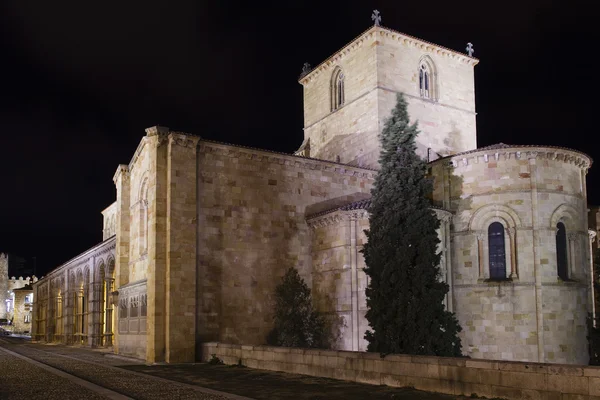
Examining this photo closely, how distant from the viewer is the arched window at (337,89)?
36.1 metres

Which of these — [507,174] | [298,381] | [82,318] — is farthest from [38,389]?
[82,318]

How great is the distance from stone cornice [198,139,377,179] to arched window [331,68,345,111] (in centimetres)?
739

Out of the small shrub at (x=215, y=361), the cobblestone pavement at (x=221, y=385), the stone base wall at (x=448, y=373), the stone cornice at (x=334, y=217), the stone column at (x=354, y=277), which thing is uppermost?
the stone cornice at (x=334, y=217)

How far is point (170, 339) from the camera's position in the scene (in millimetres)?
22938

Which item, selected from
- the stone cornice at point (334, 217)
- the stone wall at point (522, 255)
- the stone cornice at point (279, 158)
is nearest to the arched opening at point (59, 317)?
the stone cornice at point (279, 158)

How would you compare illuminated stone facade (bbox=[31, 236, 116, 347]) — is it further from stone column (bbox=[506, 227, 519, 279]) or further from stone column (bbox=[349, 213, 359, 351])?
stone column (bbox=[506, 227, 519, 279])

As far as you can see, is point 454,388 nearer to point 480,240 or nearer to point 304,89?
point 480,240

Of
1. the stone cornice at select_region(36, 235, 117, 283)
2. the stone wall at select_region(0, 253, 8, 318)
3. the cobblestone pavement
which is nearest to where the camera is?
the cobblestone pavement

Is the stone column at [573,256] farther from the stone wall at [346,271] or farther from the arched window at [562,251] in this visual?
the stone wall at [346,271]

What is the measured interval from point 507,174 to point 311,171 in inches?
331

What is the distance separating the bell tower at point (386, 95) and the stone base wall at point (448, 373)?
17.1 meters

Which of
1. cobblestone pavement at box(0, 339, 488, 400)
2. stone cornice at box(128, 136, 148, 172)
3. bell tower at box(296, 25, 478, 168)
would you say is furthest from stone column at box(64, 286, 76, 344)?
cobblestone pavement at box(0, 339, 488, 400)

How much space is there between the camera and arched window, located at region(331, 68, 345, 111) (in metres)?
36.1

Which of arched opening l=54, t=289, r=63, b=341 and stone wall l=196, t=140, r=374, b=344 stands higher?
stone wall l=196, t=140, r=374, b=344
